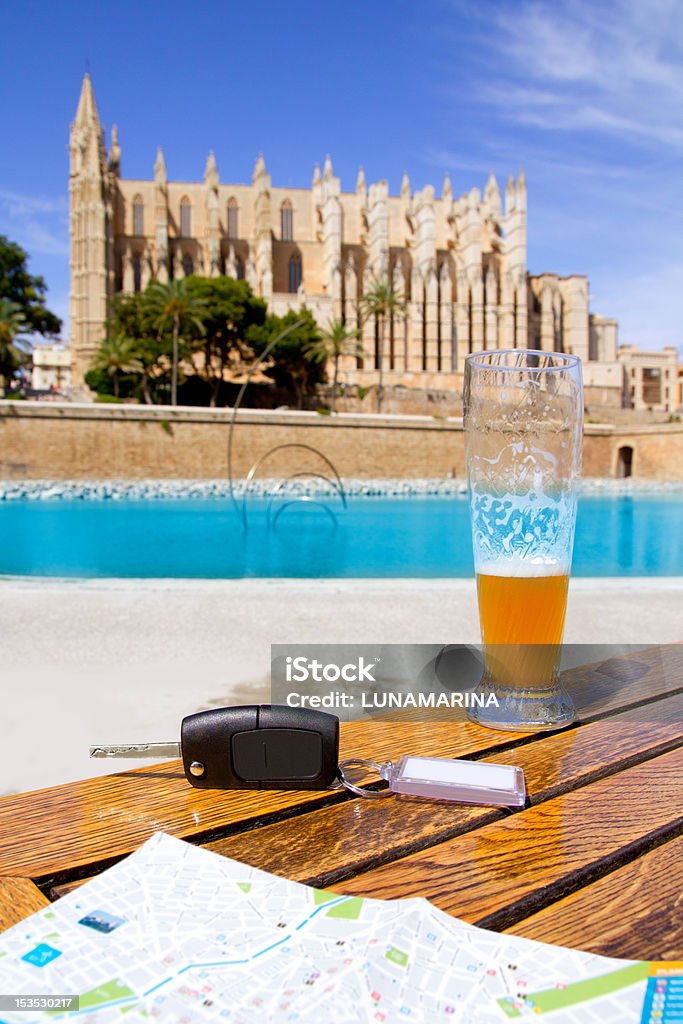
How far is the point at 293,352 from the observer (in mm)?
38031

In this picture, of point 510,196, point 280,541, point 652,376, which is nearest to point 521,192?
point 510,196

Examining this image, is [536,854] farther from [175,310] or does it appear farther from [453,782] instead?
[175,310]

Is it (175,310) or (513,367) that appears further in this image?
(175,310)

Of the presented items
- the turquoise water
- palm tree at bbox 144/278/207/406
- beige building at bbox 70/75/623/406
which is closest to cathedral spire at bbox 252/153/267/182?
beige building at bbox 70/75/623/406

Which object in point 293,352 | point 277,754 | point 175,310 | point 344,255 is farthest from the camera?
point 344,255

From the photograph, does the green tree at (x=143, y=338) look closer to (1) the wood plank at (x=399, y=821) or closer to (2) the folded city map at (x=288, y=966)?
(1) the wood plank at (x=399, y=821)

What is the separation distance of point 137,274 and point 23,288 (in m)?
6.41

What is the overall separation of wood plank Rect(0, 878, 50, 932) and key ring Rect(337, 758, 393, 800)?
360mm

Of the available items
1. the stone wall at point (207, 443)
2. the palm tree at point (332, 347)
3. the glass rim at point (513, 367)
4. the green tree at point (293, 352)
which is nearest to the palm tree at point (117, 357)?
the green tree at point (293, 352)

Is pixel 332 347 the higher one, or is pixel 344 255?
pixel 344 255

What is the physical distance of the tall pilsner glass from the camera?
1.19 metres

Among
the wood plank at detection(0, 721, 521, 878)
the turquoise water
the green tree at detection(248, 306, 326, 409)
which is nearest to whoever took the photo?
the wood plank at detection(0, 721, 521, 878)

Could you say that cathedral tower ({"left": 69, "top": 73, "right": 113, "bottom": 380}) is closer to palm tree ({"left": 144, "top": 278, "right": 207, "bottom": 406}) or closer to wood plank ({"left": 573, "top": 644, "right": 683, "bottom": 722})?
palm tree ({"left": 144, "top": 278, "right": 207, "bottom": 406})

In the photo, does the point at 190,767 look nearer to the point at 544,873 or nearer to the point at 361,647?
the point at 361,647
